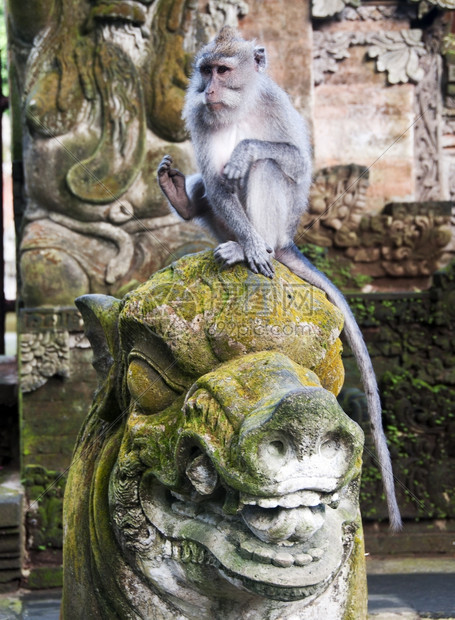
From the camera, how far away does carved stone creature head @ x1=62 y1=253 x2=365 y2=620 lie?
2.07 meters

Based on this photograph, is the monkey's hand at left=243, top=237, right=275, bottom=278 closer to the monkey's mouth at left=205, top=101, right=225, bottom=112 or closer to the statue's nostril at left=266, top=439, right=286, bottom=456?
the statue's nostril at left=266, top=439, right=286, bottom=456

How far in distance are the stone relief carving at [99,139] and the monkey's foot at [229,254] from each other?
12.1 ft

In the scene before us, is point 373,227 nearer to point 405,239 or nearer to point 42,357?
point 405,239

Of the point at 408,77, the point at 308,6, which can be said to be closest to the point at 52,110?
the point at 308,6

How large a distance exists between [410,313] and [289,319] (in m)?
4.18

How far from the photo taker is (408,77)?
23.8 feet

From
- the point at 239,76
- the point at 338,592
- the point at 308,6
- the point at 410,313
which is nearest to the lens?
the point at 338,592

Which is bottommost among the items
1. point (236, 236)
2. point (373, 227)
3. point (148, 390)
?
point (148, 390)

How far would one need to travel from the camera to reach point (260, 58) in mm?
4586

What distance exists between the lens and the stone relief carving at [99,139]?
252 inches

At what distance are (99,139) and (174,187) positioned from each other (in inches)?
95.0

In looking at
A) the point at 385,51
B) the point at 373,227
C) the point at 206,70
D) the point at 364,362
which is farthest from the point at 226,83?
the point at 385,51

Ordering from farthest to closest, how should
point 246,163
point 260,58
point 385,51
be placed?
1. point 385,51
2. point 260,58
3. point 246,163

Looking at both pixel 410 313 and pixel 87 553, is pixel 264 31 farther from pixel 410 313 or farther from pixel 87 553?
pixel 87 553
